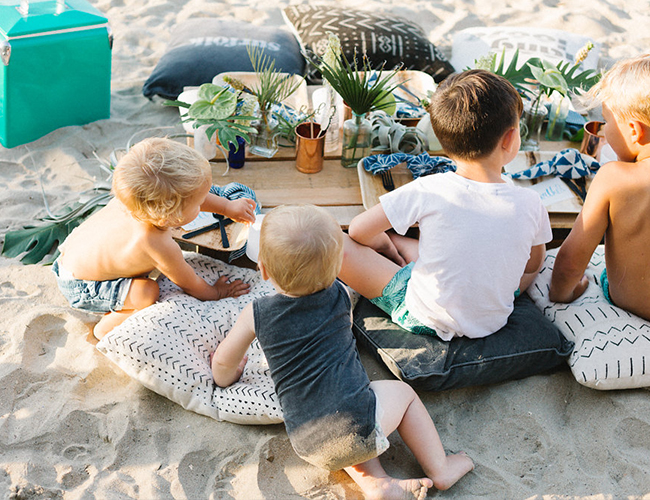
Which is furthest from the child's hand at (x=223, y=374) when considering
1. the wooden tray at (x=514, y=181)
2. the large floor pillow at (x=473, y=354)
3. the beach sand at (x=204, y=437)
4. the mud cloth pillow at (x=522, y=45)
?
the mud cloth pillow at (x=522, y=45)

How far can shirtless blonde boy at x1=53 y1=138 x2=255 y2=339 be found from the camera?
1.97m

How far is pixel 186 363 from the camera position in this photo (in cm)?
206

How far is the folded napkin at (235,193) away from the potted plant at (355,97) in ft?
1.76

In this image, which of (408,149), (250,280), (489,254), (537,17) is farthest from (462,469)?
(537,17)

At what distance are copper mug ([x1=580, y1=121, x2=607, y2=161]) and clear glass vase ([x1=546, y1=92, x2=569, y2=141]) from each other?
0.17 metres

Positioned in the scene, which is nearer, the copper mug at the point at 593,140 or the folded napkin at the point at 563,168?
the folded napkin at the point at 563,168

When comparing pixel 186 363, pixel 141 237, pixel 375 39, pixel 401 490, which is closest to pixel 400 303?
pixel 401 490

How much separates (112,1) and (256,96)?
262 centimetres

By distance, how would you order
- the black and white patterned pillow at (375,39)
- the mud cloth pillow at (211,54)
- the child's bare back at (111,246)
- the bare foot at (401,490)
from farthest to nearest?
the black and white patterned pillow at (375,39), the mud cloth pillow at (211,54), the child's bare back at (111,246), the bare foot at (401,490)

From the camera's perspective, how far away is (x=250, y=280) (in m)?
2.50

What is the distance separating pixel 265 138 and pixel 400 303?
3.73 feet

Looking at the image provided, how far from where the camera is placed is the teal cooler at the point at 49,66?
3.14 metres

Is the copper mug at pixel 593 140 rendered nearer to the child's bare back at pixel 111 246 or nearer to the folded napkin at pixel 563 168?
the folded napkin at pixel 563 168

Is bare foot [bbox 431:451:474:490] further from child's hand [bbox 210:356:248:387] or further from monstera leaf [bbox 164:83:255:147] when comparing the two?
monstera leaf [bbox 164:83:255:147]
